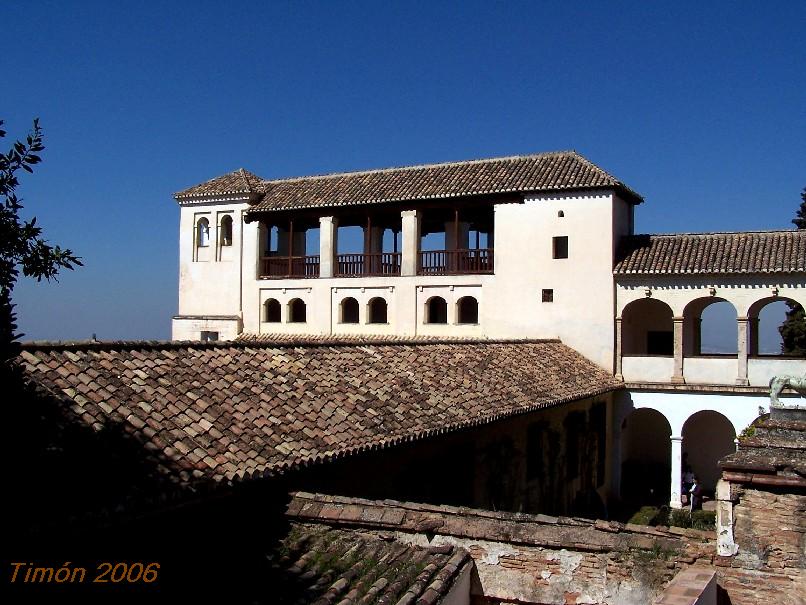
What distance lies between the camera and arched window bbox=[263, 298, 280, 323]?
30.0 meters

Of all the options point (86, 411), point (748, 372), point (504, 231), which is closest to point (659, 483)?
point (748, 372)

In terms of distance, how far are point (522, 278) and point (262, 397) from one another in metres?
16.4

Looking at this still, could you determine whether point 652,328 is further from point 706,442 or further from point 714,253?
point 714,253

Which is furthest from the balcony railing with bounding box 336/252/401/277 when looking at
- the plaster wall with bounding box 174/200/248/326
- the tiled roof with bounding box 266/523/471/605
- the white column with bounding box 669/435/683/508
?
the tiled roof with bounding box 266/523/471/605

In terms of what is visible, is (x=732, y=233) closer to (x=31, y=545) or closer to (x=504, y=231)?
(x=504, y=231)

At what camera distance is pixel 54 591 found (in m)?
6.35

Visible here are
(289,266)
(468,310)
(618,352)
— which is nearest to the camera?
(618,352)

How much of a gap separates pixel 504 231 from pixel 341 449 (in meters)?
17.0

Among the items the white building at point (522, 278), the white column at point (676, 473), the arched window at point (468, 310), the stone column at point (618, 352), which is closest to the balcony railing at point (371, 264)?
the white building at point (522, 278)

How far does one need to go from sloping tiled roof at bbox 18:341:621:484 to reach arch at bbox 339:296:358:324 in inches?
462

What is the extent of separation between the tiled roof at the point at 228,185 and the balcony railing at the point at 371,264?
194 inches

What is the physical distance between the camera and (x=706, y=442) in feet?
89.2

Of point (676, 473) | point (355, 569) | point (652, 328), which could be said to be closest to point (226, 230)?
point (652, 328)

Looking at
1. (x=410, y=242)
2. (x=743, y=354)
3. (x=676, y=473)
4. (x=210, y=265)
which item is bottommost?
(x=676, y=473)
